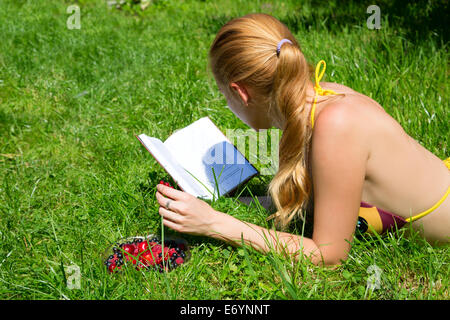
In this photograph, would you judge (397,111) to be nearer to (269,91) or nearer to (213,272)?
(269,91)

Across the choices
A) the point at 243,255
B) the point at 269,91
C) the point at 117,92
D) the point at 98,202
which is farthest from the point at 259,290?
the point at 117,92

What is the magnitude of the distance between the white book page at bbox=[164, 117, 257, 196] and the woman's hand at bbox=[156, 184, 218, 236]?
1.36 ft

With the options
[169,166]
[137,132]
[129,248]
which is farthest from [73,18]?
[129,248]

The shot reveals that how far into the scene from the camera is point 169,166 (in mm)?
2072

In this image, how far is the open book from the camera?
7.84 ft

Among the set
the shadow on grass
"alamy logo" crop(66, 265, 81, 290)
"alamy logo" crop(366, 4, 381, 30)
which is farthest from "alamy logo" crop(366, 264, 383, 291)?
"alamy logo" crop(366, 4, 381, 30)

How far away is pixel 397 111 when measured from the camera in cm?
305

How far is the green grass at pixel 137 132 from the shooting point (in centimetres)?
192

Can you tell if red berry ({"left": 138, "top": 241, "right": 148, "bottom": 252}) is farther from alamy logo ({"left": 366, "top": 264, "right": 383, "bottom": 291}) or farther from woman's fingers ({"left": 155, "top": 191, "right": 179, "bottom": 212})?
alamy logo ({"left": 366, "top": 264, "right": 383, "bottom": 291})

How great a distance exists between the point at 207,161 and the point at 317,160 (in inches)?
36.6

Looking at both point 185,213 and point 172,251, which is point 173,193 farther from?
point 172,251

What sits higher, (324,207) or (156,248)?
(324,207)

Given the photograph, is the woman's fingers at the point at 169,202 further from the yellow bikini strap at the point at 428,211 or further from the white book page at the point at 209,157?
the yellow bikini strap at the point at 428,211

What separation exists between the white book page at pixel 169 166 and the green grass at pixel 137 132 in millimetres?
200
